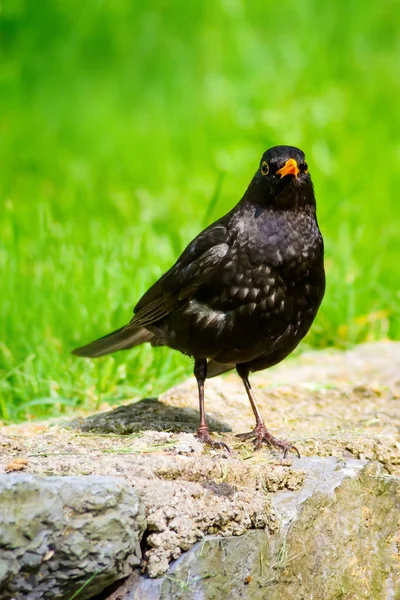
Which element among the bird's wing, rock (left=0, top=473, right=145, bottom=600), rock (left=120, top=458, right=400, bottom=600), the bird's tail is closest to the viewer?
rock (left=0, top=473, right=145, bottom=600)

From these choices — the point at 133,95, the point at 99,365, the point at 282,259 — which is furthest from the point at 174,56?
the point at 282,259

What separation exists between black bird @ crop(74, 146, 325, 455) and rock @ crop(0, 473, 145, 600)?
36.3 inches

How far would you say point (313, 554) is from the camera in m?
3.26

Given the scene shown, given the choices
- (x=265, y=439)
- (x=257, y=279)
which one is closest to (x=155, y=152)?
(x=257, y=279)

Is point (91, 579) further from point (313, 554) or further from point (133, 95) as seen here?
point (133, 95)

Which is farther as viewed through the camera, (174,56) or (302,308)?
(174,56)

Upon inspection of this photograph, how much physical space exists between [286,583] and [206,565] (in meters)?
0.35

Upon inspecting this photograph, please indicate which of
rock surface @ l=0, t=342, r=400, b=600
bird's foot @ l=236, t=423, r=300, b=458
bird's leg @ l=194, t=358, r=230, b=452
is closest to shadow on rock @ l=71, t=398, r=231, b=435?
rock surface @ l=0, t=342, r=400, b=600

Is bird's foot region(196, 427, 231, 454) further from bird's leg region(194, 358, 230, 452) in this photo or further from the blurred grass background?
the blurred grass background

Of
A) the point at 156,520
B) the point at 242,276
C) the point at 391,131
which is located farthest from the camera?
the point at 391,131

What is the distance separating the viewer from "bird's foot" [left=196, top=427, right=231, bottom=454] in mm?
3613

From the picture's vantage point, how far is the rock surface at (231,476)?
9.78ft

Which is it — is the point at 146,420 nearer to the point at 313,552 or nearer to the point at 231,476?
the point at 231,476

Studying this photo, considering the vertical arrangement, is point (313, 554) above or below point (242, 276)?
below
